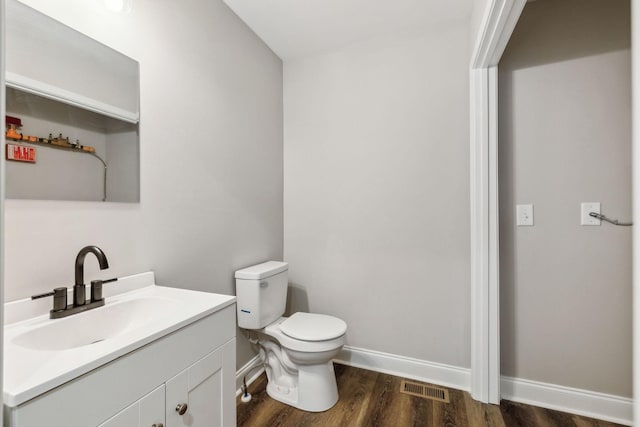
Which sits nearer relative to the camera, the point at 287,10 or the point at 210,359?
the point at 210,359

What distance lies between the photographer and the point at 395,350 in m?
2.07

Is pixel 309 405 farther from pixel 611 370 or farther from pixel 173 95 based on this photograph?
pixel 173 95

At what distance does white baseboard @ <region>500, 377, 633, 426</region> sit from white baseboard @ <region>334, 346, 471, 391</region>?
0.79 feet

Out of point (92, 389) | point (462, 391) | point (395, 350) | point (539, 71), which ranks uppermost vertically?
point (539, 71)

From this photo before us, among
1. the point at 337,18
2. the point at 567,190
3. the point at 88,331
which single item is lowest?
the point at 88,331

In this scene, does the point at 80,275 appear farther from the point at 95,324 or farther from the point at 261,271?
the point at 261,271

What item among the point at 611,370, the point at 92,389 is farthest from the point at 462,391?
the point at 92,389

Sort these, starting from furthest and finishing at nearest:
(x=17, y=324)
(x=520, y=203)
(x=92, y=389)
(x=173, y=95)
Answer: (x=520, y=203) → (x=173, y=95) → (x=17, y=324) → (x=92, y=389)

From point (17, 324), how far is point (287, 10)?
1.97m

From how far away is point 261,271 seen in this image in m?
1.81

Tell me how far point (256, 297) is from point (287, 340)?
305 mm

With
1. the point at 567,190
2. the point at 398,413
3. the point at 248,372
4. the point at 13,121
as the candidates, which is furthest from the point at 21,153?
the point at 567,190

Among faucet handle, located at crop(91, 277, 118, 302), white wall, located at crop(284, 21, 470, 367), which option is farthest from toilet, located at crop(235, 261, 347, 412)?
faucet handle, located at crop(91, 277, 118, 302)

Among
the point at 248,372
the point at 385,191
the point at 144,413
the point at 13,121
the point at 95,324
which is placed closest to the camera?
the point at 144,413
